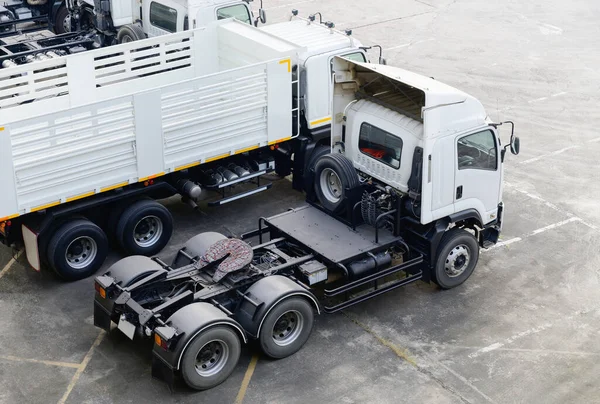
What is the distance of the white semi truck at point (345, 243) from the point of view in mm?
11070

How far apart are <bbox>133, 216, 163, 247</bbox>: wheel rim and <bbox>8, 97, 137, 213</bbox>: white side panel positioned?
0.78m

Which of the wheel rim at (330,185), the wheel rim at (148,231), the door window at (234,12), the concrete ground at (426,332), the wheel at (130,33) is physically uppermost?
the door window at (234,12)

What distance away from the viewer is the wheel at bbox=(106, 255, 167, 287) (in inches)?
457

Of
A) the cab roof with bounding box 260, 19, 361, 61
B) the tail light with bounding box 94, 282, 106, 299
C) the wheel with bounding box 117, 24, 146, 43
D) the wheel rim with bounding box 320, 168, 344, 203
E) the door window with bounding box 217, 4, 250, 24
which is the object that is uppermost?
the cab roof with bounding box 260, 19, 361, 61

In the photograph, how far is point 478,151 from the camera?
12.7 metres

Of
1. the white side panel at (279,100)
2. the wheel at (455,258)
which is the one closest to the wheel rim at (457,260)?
the wheel at (455,258)

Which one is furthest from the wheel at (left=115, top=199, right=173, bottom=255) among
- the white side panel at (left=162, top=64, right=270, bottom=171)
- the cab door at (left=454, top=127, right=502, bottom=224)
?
the cab door at (left=454, top=127, right=502, bottom=224)

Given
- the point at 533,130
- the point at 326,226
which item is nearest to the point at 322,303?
the point at 326,226

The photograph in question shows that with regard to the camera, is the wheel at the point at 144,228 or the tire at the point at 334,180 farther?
the wheel at the point at 144,228

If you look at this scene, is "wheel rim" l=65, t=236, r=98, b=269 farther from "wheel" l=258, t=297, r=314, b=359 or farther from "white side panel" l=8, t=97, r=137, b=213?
"wheel" l=258, t=297, r=314, b=359

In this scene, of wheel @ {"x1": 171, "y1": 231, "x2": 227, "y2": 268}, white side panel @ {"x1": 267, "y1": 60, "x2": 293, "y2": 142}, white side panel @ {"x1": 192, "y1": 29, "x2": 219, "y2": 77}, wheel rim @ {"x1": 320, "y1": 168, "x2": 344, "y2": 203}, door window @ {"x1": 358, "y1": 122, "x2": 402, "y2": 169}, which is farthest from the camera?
white side panel @ {"x1": 192, "y1": 29, "x2": 219, "y2": 77}

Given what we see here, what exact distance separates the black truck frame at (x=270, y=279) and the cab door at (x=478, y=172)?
39 centimetres

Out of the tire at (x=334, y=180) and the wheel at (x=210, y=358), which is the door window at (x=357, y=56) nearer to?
the tire at (x=334, y=180)

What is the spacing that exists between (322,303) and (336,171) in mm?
1804
